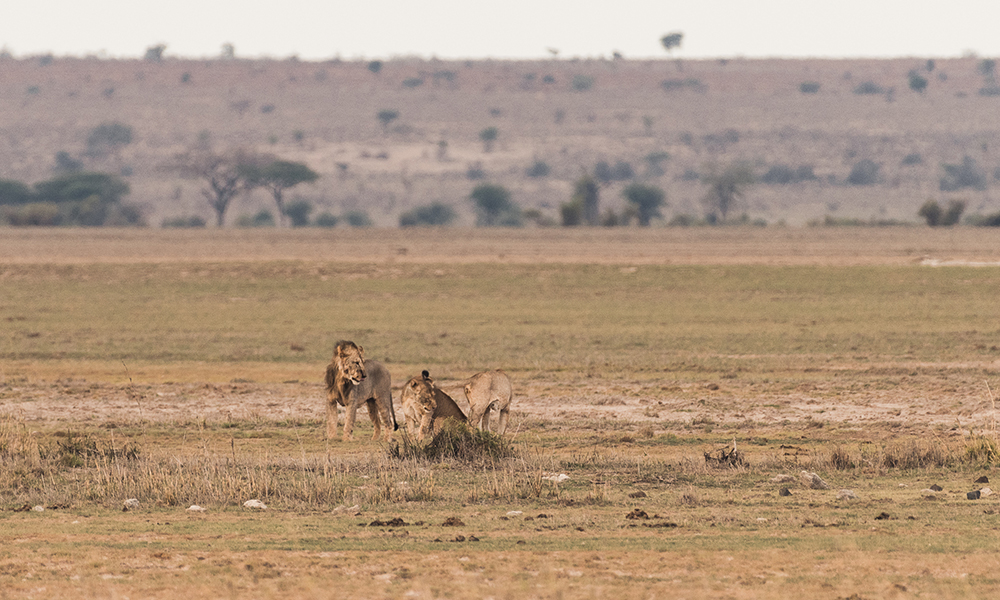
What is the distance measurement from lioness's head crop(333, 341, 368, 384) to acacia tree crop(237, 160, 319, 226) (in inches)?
2839

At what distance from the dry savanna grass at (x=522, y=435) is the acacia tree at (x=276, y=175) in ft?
143

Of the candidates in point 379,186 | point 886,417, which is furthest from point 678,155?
point 886,417

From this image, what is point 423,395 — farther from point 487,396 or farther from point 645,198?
point 645,198

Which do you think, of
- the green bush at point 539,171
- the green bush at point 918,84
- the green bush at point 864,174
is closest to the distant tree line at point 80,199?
the green bush at point 539,171

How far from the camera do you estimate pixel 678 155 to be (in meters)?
115

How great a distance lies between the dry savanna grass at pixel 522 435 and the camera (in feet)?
30.0

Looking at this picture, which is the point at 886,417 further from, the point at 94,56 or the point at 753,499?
the point at 94,56

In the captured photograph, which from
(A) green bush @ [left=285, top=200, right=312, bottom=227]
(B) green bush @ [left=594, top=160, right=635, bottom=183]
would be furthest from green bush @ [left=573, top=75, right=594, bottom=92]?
(A) green bush @ [left=285, top=200, right=312, bottom=227]

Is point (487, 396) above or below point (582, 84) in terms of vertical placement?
below

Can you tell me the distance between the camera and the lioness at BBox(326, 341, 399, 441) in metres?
15.0

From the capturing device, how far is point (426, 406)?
47.4 feet

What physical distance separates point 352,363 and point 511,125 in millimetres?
109418

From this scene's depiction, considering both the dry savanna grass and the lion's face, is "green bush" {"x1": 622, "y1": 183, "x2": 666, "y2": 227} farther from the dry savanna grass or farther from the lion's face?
the lion's face

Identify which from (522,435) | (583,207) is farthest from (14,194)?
(522,435)
